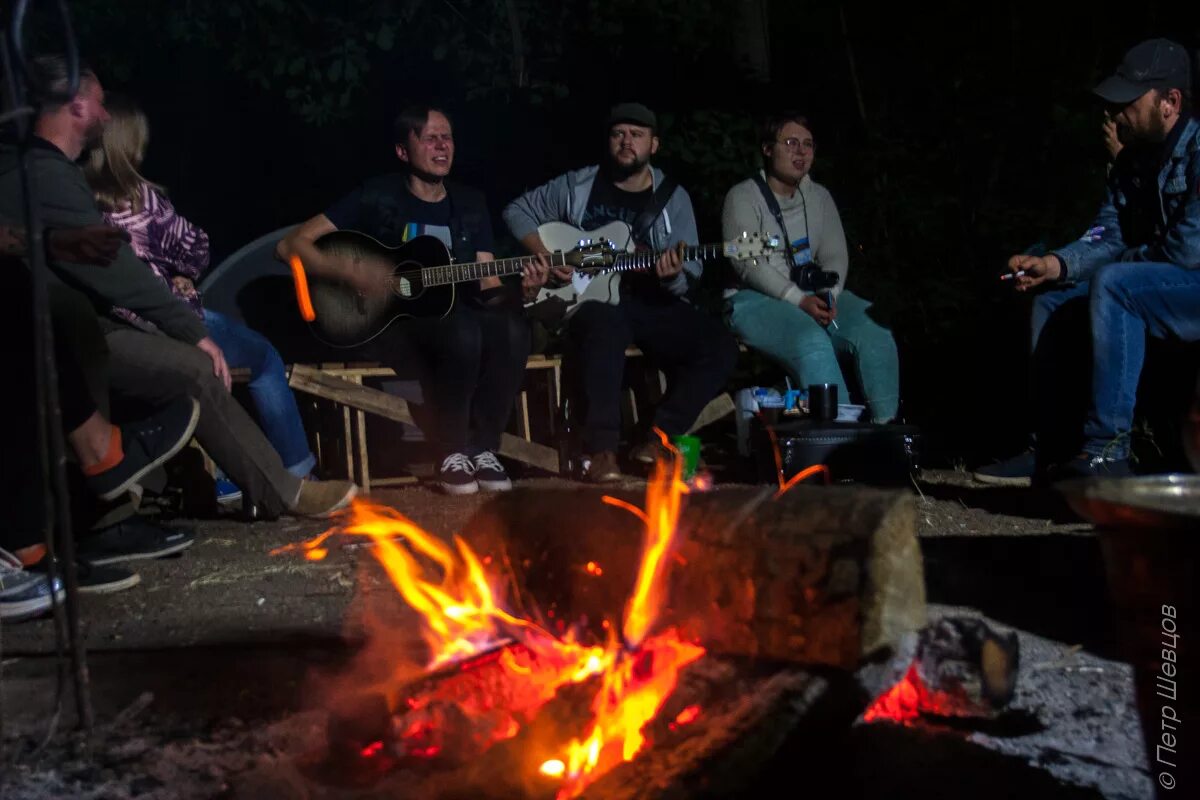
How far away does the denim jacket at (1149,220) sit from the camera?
4887mm

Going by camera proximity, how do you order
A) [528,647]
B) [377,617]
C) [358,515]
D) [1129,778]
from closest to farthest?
[1129,778]
[528,647]
[377,617]
[358,515]

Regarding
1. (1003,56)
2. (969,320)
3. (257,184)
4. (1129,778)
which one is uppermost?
(1003,56)

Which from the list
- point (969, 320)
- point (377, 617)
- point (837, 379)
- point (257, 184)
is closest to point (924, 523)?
point (837, 379)

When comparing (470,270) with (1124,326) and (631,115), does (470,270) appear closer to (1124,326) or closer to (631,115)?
(631,115)

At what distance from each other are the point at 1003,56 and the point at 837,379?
4.61 metres

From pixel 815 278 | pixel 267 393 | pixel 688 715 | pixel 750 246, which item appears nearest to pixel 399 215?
pixel 267 393

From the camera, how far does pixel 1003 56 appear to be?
9039 mm

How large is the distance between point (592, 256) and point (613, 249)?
0.14 metres

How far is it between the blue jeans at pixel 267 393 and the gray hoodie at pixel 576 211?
185cm

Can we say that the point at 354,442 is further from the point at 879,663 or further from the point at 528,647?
the point at 879,663

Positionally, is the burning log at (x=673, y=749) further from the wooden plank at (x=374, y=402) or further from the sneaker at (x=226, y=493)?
the wooden plank at (x=374, y=402)

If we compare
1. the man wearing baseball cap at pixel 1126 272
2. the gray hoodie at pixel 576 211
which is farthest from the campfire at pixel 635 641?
the gray hoodie at pixel 576 211

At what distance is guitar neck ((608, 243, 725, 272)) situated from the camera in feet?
21.0

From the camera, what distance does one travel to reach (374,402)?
6359mm
